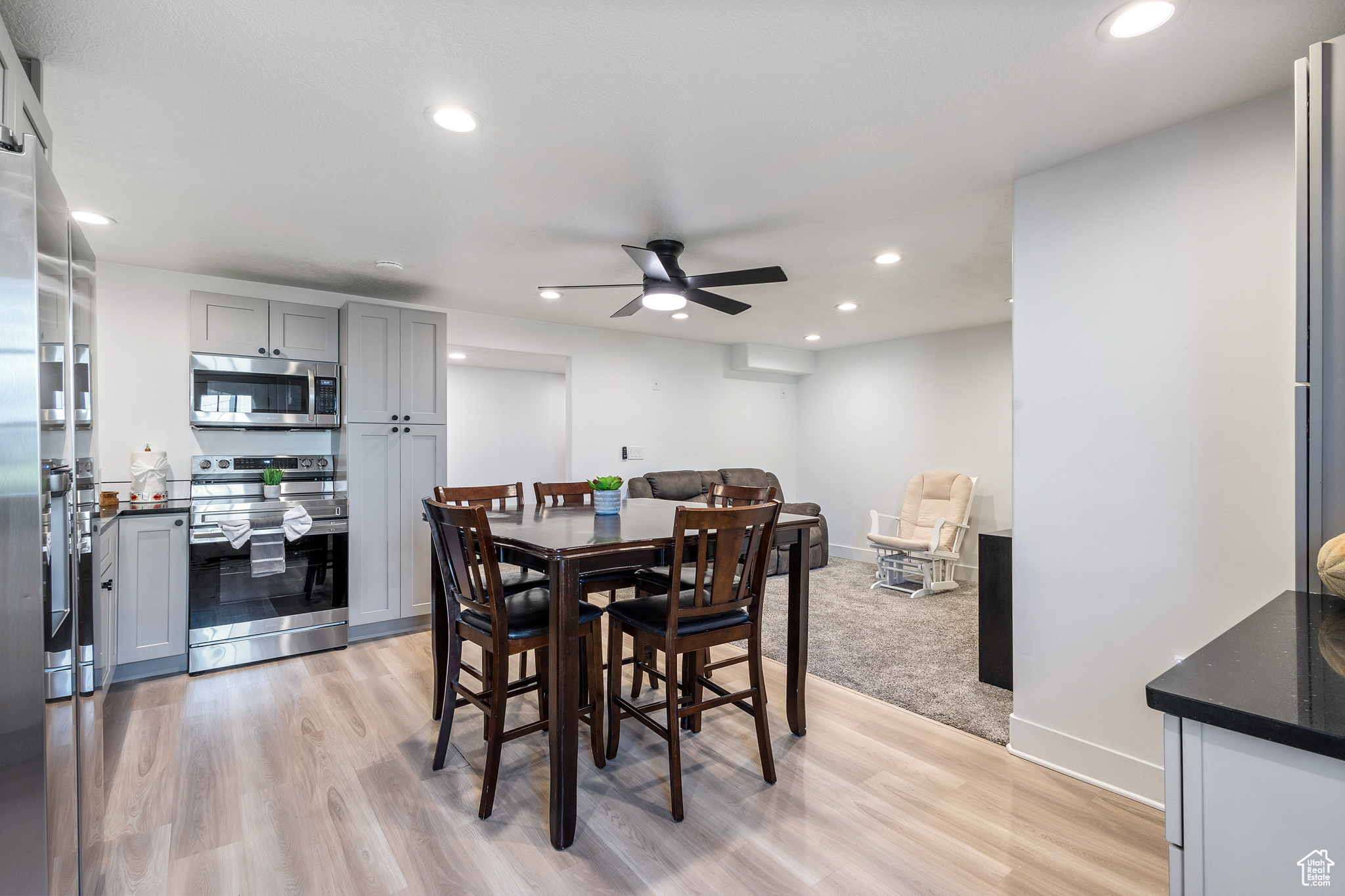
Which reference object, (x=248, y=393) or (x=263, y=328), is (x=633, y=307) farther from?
(x=248, y=393)

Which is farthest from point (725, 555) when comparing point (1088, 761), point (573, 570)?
point (1088, 761)

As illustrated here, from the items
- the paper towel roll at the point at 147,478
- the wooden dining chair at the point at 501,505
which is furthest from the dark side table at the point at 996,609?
the paper towel roll at the point at 147,478

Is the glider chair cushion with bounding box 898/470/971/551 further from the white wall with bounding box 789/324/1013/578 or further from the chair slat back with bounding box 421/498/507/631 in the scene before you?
the chair slat back with bounding box 421/498/507/631

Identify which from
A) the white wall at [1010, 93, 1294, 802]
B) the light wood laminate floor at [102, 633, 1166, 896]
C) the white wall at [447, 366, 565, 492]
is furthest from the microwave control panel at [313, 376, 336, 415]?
the white wall at [1010, 93, 1294, 802]

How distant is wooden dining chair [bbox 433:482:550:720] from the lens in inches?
107

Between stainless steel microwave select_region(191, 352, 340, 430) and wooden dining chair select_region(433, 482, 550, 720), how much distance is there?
1377 mm

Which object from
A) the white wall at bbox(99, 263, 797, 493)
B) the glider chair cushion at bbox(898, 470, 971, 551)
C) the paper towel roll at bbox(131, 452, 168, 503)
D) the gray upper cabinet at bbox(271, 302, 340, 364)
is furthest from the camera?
the glider chair cushion at bbox(898, 470, 971, 551)

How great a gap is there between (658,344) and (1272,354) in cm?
464

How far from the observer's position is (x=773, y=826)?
1995 mm

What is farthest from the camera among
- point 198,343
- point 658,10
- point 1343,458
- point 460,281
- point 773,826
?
point 460,281

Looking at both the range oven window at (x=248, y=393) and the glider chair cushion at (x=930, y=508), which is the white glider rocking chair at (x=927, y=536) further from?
the range oven window at (x=248, y=393)

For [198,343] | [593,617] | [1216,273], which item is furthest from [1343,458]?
[198,343]

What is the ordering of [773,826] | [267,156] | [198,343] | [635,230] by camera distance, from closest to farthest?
[773,826], [267,156], [635,230], [198,343]

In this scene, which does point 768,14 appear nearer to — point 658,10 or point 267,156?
point 658,10
